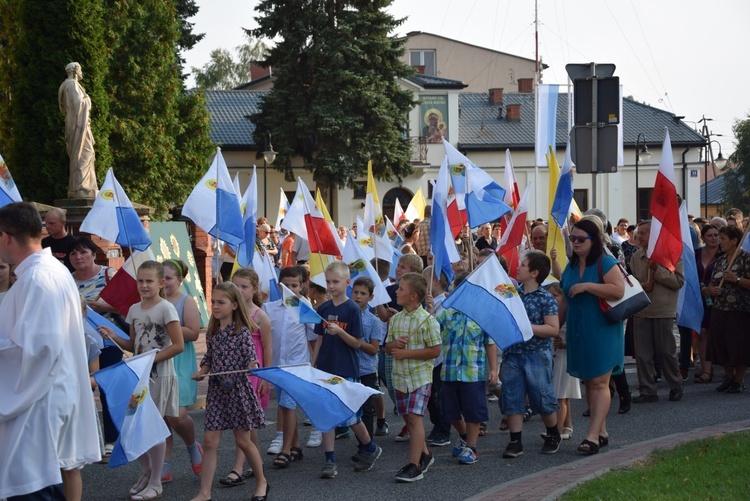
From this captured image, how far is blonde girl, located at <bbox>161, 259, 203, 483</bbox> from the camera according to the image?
7409mm

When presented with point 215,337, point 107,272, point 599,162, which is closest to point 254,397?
point 215,337

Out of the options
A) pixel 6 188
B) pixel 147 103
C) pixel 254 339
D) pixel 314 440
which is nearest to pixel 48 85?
pixel 147 103

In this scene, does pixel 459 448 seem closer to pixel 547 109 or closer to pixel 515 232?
pixel 515 232

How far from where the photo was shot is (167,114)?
121 ft

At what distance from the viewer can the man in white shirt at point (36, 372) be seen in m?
4.66

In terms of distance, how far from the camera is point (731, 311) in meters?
11.4

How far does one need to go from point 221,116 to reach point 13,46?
92.3 ft

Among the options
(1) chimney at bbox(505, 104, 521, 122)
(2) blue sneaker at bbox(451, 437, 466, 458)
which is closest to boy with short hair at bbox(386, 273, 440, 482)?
(2) blue sneaker at bbox(451, 437, 466, 458)

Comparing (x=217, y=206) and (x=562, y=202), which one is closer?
(x=217, y=206)

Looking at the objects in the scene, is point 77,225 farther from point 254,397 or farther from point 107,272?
point 254,397

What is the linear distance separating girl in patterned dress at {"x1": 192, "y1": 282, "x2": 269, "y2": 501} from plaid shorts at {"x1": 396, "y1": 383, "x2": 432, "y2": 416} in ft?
3.67

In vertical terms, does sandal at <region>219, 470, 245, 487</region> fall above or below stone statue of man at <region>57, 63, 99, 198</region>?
below

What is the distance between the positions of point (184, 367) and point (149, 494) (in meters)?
1.00

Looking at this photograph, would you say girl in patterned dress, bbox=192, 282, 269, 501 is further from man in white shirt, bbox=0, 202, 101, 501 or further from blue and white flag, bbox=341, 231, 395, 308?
blue and white flag, bbox=341, 231, 395, 308
